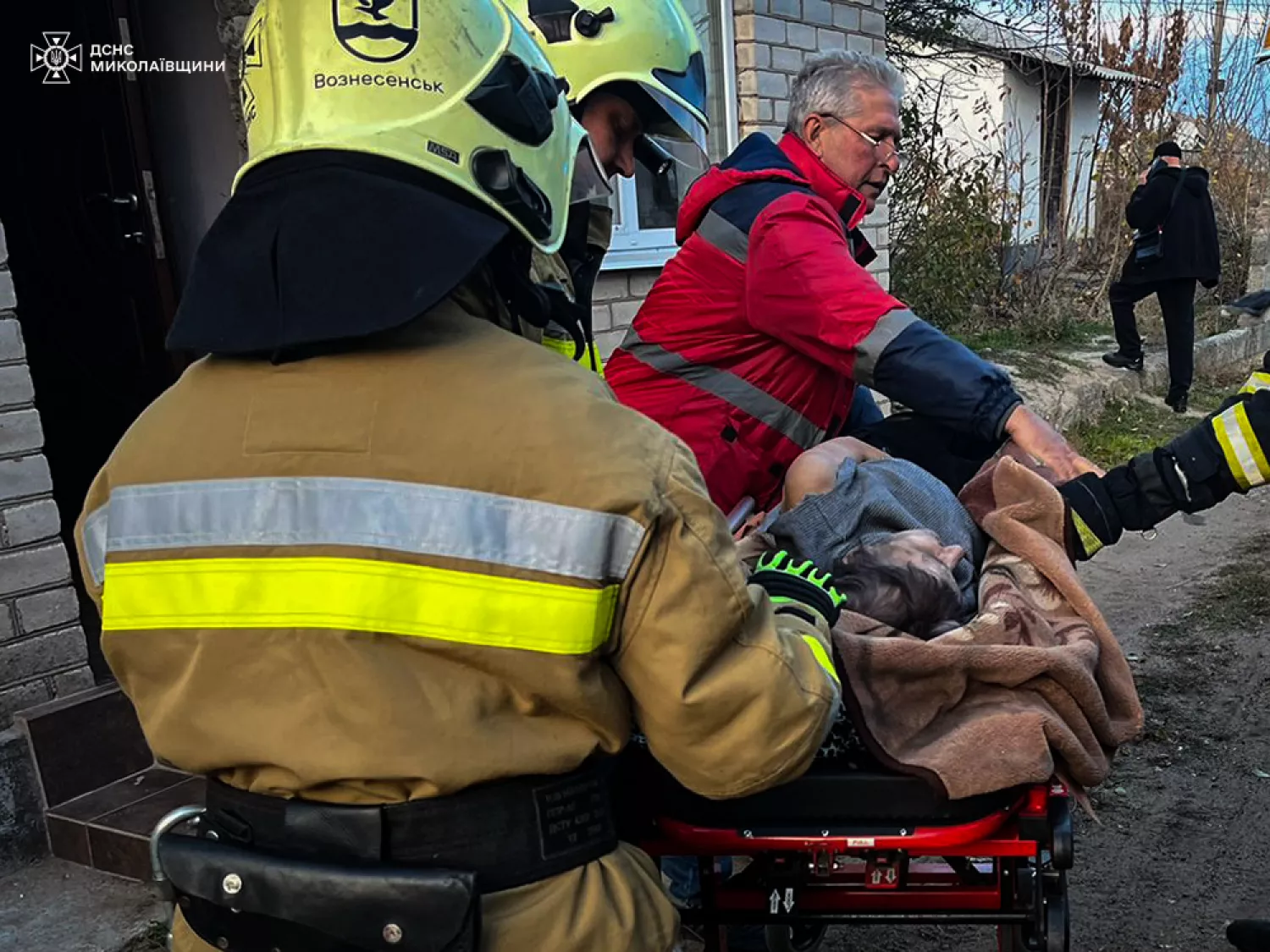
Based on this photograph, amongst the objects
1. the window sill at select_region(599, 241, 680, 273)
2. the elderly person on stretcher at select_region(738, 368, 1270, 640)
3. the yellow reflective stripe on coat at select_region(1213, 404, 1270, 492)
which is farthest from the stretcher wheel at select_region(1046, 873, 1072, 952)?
the window sill at select_region(599, 241, 680, 273)

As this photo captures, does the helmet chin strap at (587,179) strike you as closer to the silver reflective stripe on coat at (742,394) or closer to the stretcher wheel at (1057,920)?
the silver reflective stripe on coat at (742,394)

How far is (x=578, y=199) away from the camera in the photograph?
7.50ft

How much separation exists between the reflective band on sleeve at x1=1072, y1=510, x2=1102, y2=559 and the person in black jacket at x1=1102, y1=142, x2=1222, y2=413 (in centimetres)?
823

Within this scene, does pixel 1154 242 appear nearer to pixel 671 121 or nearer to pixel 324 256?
pixel 671 121

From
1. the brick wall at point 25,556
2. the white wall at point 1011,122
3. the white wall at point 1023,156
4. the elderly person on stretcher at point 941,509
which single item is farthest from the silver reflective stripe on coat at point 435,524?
the white wall at point 1023,156

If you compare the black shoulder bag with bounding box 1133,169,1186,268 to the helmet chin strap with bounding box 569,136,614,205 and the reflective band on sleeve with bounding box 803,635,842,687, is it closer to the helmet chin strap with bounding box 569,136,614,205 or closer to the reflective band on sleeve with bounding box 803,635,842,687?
the helmet chin strap with bounding box 569,136,614,205

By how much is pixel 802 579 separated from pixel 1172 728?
3.03 m

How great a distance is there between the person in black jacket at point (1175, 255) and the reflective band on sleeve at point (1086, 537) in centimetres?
823

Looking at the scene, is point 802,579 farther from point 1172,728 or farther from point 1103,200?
point 1103,200

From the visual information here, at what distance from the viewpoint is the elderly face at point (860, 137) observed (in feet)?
10.0

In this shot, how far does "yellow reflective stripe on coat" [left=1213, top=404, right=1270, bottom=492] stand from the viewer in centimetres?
252

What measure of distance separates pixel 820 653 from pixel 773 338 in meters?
1.51

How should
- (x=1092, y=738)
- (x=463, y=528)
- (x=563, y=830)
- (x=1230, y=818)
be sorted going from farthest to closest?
(x=1230, y=818) → (x=1092, y=738) → (x=563, y=830) → (x=463, y=528)

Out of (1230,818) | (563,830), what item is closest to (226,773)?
(563,830)
